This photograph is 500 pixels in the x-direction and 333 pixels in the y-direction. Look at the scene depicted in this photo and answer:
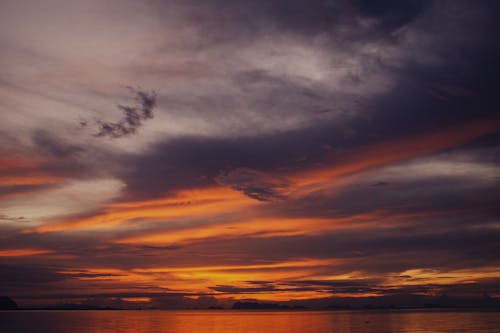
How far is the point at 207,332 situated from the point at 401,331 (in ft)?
201

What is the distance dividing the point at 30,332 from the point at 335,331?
9583cm

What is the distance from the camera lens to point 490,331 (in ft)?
488

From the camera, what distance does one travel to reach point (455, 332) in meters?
148

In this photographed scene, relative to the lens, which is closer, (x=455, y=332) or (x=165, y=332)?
(x=455, y=332)

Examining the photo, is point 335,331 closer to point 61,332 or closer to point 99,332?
point 99,332

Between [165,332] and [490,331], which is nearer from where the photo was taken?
[490,331]

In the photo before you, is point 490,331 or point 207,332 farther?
point 207,332

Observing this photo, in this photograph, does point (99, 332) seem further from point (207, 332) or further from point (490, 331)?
point (490, 331)

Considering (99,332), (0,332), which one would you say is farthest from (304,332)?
(0,332)

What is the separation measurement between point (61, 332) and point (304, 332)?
254 ft

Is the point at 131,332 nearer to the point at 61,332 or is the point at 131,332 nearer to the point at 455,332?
the point at 61,332

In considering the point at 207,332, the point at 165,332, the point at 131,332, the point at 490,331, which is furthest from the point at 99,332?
the point at 490,331

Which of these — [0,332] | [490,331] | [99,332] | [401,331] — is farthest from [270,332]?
[0,332]

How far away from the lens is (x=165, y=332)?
158875 mm
